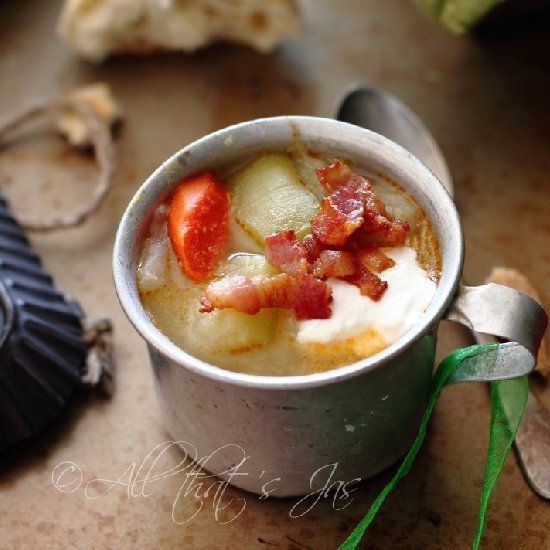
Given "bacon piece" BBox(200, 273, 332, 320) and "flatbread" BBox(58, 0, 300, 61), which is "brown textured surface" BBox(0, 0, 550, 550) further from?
"bacon piece" BBox(200, 273, 332, 320)

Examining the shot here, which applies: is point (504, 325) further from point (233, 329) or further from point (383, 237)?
point (233, 329)

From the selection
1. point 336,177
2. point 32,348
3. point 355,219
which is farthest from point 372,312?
point 32,348

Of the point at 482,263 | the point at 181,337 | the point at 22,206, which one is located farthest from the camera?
the point at 22,206

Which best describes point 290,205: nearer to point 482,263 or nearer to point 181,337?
point 181,337

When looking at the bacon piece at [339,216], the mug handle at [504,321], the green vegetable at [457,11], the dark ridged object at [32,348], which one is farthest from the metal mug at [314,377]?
the green vegetable at [457,11]

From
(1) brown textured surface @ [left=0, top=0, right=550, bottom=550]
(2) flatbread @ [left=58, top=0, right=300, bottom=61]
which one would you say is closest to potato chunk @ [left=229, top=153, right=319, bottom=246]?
(1) brown textured surface @ [left=0, top=0, right=550, bottom=550]

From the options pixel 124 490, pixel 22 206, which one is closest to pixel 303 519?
pixel 124 490
